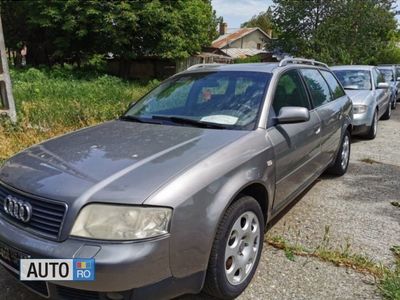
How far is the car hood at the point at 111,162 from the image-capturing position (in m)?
2.24

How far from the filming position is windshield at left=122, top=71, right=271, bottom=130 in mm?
3293

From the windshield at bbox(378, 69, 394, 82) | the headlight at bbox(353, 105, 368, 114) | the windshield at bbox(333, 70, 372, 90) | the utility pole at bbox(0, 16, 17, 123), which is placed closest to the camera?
the utility pole at bbox(0, 16, 17, 123)

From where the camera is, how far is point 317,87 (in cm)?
466

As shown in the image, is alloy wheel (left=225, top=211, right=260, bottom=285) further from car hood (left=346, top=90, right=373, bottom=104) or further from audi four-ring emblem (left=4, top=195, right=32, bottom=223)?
car hood (left=346, top=90, right=373, bottom=104)

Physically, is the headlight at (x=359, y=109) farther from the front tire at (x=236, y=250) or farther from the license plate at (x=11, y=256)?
the license plate at (x=11, y=256)

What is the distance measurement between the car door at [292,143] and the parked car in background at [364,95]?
12.9ft

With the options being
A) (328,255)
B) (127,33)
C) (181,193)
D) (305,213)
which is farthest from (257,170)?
(127,33)

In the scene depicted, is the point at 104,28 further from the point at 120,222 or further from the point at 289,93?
the point at 120,222

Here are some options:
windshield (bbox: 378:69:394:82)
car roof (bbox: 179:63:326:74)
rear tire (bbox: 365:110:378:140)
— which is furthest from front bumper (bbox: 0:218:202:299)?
windshield (bbox: 378:69:394:82)

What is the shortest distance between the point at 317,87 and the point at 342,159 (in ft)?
4.49

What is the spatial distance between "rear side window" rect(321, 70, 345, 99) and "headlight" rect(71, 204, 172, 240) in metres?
3.74

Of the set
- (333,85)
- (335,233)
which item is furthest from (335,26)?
(335,233)

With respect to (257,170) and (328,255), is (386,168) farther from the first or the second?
(257,170)

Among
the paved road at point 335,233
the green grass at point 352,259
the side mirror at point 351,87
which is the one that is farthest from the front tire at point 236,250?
the side mirror at point 351,87
